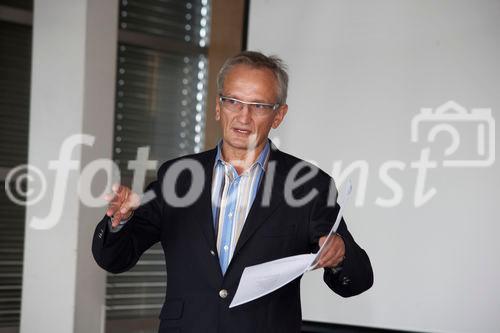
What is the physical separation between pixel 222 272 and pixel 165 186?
11.2 inches

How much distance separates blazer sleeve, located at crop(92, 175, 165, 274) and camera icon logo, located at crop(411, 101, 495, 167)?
1.78 m

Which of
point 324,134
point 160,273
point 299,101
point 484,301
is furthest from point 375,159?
point 160,273

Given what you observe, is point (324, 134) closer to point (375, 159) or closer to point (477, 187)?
point (375, 159)

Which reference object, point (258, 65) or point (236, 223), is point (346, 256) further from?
point (258, 65)

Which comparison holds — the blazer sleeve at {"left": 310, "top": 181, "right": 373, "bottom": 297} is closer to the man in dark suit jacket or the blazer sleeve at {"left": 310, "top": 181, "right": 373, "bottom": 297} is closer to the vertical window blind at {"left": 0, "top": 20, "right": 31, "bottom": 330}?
the man in dark suit jacket

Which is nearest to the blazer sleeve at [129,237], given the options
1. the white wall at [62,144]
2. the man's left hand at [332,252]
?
the man's left hand at [332,252]

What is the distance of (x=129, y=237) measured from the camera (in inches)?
65.5

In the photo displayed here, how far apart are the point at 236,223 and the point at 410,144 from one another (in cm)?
168

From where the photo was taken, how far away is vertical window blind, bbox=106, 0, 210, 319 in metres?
3.60

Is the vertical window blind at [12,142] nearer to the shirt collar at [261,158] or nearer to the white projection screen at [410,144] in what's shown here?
the white projection screen at [410,144]

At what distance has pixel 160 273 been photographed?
3.79 metres

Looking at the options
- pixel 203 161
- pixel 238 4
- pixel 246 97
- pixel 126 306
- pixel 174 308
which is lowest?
pixel 126 306

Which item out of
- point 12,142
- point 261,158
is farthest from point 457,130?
point 12,142

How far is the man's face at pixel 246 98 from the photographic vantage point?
177cm
